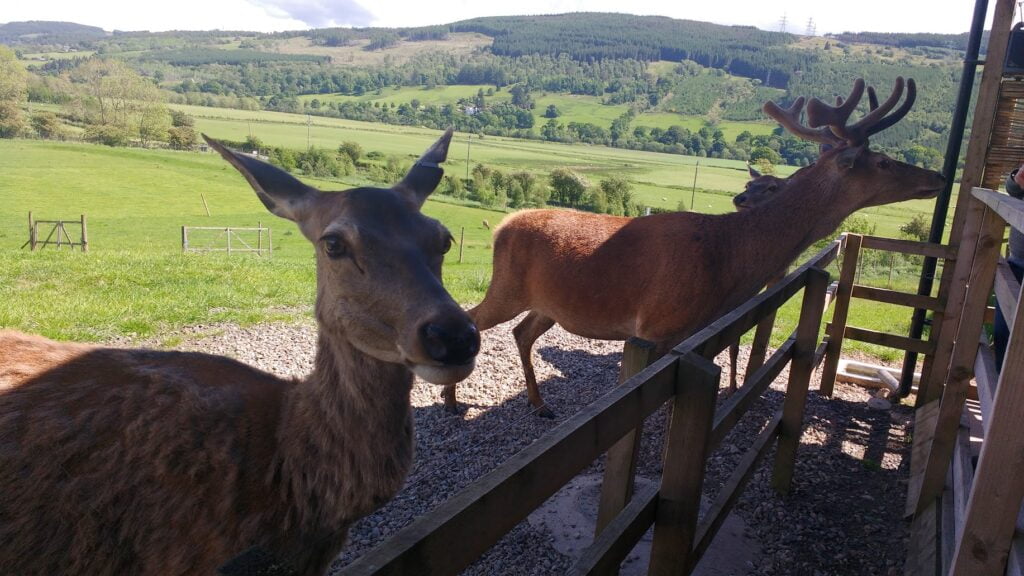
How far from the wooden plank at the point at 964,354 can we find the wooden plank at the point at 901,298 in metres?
3.56

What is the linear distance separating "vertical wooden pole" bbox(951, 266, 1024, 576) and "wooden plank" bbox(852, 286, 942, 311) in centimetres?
607

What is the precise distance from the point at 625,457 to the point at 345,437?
4.96ft

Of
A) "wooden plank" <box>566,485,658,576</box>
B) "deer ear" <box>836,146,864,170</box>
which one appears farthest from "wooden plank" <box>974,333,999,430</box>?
"deer ear" <box>836,146,864,170</box>

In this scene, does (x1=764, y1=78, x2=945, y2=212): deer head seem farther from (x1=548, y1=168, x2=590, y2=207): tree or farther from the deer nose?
(x1=548, y1=168, x2=590, y2=207): tree

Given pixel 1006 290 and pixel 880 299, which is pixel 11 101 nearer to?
pixel 880 299

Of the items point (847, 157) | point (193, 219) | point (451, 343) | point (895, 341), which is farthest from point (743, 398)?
point (193, 219)

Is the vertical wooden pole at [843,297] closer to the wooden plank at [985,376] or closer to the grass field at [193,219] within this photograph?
the wooden plank at [985,376]

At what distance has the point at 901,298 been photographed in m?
7.73

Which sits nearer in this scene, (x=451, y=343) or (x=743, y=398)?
(x=451, y=343)

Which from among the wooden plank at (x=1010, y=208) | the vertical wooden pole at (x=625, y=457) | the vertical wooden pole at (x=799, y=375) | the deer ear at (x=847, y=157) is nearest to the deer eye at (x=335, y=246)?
the vertical wooden pole at (x=625, y=457)

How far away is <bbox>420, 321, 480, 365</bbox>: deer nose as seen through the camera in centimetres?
263

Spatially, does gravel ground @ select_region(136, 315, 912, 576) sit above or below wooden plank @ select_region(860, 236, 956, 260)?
below

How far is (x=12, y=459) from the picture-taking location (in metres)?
2.73

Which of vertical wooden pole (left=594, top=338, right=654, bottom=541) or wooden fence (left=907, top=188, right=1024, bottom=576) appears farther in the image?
vertical wooden pole (left=594, top=338, right=654, bottom=541)
